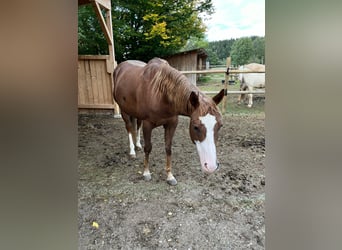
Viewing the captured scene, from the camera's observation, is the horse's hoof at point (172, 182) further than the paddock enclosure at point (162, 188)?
Yes

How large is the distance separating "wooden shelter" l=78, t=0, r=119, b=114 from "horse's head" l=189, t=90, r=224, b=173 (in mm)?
361

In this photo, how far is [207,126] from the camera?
2.42 feet

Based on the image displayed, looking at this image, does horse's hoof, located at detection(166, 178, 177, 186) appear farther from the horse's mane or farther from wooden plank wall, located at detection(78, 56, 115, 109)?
wooden plank wall, located at detection(78, 56, 115, 109)

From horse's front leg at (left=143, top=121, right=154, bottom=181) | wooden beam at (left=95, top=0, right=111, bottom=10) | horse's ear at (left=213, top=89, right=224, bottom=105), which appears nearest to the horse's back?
horse's front leg at (left=143, top=121, right=154, bottom=181)

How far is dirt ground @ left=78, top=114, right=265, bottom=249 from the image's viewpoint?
2.10ft

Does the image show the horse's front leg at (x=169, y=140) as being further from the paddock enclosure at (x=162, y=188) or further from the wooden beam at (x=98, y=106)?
the wooden beam at (x=98, y=106)

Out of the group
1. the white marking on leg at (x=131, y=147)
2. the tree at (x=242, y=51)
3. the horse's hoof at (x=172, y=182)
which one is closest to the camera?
the tree at (x=242, y=51)

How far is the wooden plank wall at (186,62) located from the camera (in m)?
0.77

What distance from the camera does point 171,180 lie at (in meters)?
0.96

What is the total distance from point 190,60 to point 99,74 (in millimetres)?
399

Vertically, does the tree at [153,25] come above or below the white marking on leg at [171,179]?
above

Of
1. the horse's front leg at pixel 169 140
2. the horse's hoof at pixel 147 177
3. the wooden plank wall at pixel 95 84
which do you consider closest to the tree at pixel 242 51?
the horse's front leg at pixel 169 140
